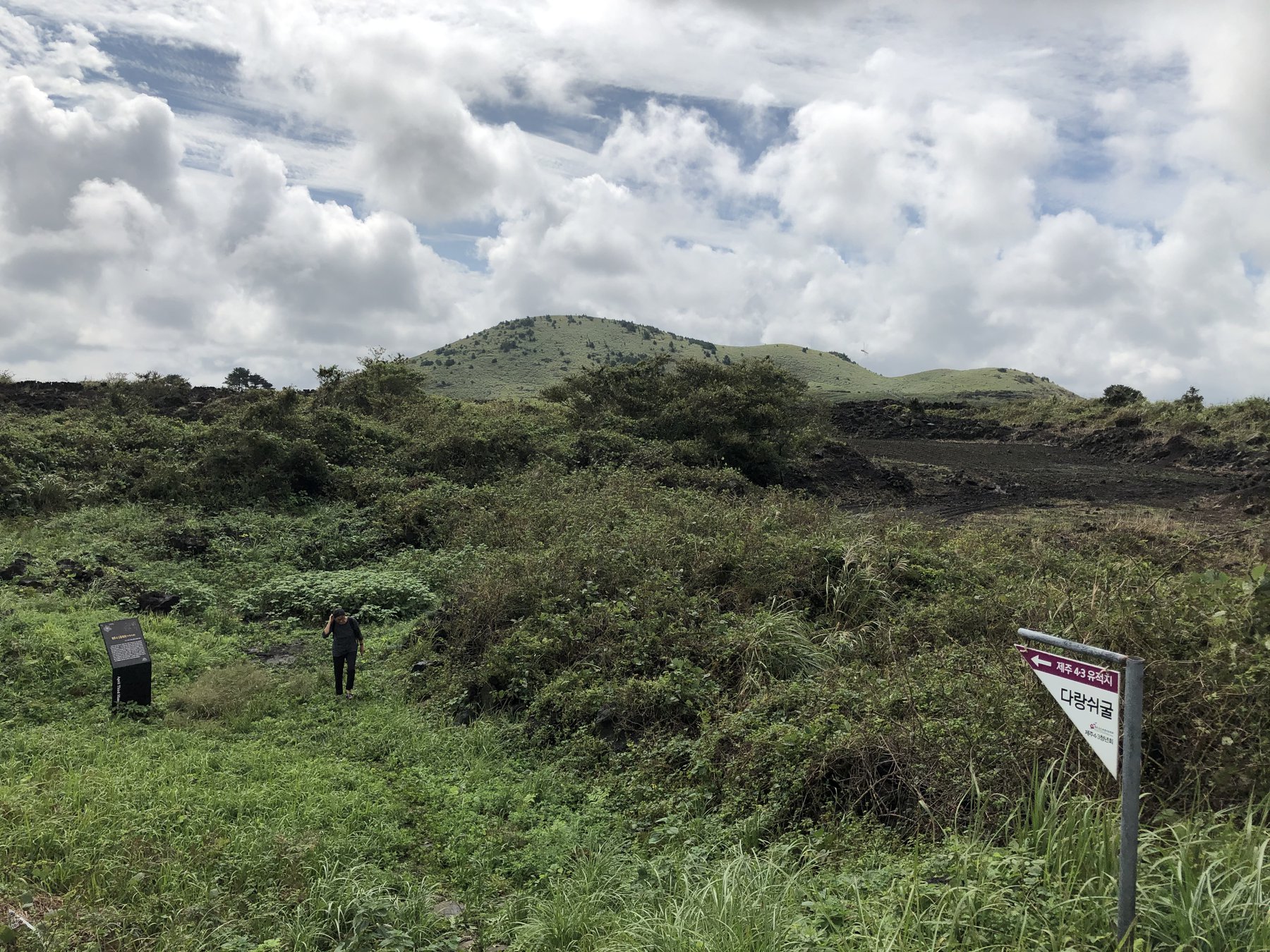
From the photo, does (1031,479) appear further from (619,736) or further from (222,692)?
(222,692)

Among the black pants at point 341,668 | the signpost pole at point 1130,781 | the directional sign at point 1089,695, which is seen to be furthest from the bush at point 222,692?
the signpost pole at point 1130,781

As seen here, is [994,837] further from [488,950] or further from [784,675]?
[784,675]

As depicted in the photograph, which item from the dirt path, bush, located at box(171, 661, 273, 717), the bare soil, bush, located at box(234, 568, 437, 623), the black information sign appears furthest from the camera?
the dirt path

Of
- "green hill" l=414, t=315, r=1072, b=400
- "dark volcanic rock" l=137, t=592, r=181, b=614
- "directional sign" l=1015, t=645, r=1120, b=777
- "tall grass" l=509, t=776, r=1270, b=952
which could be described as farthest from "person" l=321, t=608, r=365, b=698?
"green hill" l=414, t=315, r=1072, b=400

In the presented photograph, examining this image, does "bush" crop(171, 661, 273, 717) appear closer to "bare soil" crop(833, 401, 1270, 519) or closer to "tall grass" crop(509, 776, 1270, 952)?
"tall grass" crop(509, 776, 1270, 952)

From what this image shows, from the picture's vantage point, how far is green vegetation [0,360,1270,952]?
4.06 metres

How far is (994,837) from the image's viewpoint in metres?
4.36

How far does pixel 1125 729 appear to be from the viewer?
2.94 metres

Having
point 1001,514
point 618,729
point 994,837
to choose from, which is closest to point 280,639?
point 618,729

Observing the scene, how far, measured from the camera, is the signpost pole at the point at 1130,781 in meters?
2.89

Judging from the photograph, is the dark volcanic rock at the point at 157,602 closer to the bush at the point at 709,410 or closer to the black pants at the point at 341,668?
the black pants at the point at 341,668

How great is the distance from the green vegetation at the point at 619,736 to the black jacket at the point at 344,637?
0.61m

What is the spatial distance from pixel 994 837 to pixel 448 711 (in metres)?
6.31

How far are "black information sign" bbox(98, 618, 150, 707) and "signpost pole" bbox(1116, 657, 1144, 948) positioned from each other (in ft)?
29.9
